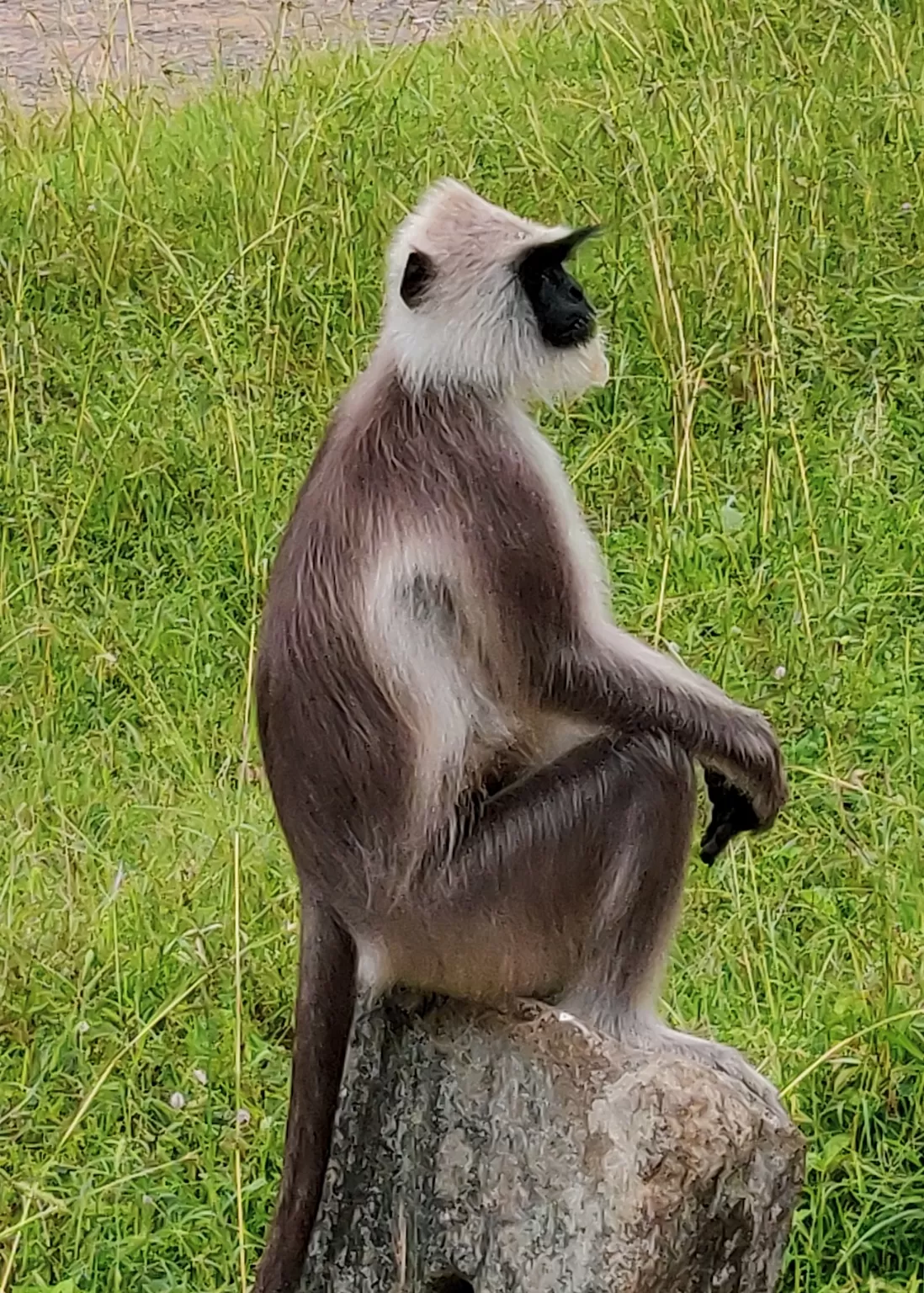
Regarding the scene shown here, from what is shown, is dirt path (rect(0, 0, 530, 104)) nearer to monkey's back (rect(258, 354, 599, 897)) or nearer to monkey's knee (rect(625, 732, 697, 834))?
monkey's back (rect(258, 354, 599, 897))

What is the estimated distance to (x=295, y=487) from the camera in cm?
487

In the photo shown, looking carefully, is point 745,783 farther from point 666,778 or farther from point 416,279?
point 416,279

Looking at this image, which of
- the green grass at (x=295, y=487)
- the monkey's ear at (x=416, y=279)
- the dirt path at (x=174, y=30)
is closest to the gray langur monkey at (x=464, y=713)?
the monkey's ear at (x=416, y=279)

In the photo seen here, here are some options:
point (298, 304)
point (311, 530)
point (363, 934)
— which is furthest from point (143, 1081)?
point (298, 304)

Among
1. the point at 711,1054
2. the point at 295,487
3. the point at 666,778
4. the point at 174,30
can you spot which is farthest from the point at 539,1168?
the point at 174,30

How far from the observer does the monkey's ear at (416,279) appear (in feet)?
8.05

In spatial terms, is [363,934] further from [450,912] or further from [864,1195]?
[864,1195]

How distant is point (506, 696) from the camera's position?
2.46 metres

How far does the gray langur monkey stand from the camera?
236cm

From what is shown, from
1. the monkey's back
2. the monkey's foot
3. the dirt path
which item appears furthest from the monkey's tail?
the dirt path

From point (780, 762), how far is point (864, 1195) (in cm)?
77

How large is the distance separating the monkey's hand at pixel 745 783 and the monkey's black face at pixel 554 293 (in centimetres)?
53

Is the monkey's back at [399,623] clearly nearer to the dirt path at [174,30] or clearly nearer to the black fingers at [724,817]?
the black fingers at [724,817]

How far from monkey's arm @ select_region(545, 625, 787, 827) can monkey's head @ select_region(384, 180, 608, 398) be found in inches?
14.0
